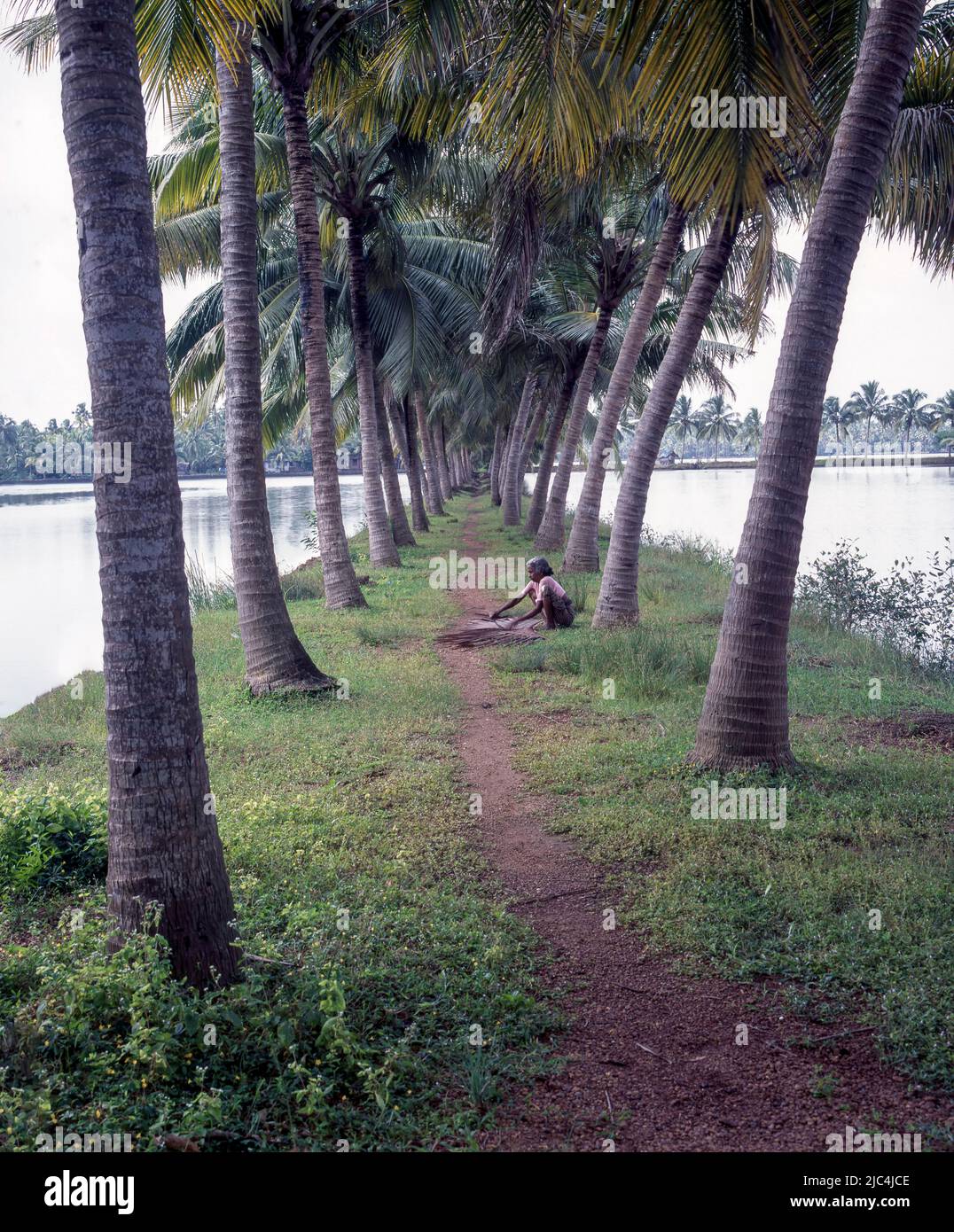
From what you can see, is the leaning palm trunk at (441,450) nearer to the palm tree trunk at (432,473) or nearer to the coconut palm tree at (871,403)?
the palm tree trunk at (432,473)

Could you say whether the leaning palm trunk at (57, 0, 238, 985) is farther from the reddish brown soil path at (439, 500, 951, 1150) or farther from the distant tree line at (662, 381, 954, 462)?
the distant tree line at (662, 381, 954, 462)

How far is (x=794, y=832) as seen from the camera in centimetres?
599

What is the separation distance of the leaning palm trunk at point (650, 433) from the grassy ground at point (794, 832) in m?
1.84

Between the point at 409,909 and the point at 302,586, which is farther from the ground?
the point at 302,586

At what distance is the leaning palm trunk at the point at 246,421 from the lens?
30.8 feet

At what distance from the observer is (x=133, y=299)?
394 centimetres

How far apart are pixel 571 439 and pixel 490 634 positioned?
9.33m

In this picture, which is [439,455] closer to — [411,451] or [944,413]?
[411,451]

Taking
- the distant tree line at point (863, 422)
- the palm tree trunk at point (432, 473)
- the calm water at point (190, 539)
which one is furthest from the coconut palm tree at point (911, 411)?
the palm tree trunk at point (432, 473)

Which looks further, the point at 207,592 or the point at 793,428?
the point at 207,592

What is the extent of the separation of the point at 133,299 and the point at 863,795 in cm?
549

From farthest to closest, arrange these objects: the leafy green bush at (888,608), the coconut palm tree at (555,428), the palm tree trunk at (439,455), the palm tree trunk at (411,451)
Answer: the palm tree trunk at (439,455) → the palm tree trunk at (411,451) → the coconut palm tree at (555,428) → the leafy green bush at (888,608)

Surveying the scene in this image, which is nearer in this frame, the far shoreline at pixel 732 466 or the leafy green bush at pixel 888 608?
the leafy green bush at pixel 888 608

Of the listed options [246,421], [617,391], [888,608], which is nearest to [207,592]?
[617,391]
